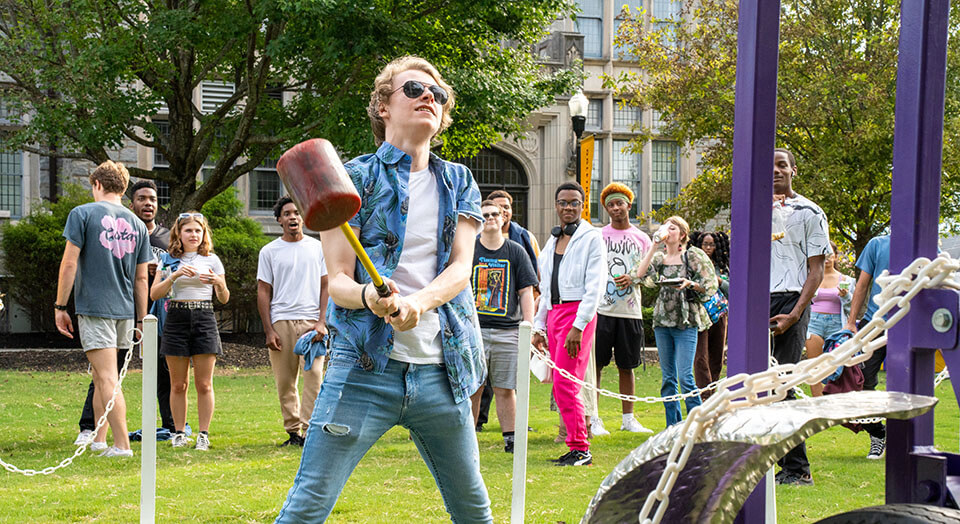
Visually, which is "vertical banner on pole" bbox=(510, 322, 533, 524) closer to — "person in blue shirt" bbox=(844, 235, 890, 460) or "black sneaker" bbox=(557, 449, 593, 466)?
"black sneaker" bbox=(557, 449, 593, 466)

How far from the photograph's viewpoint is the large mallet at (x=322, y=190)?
2.60 metres

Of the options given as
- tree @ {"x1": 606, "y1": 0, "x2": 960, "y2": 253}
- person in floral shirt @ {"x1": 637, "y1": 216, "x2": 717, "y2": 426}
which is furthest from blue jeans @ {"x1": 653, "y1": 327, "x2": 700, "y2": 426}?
tree @ {"x1": 606, "y1": 0, "x2": 960, "y2": 253}

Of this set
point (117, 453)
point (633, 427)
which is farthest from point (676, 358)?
point (117, 453)

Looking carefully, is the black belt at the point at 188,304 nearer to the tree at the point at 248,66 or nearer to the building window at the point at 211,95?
the tree at the point at 248,66

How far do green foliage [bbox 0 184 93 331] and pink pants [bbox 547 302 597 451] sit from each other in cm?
1363

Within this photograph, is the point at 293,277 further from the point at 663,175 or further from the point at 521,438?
the point at 663,175

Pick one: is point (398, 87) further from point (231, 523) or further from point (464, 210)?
point (231, 523)

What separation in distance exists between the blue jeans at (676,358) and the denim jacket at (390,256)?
5.28 m

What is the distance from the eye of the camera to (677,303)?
324 inches

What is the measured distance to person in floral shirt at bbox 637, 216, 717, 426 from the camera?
8242mm

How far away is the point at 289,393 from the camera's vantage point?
8195 mm

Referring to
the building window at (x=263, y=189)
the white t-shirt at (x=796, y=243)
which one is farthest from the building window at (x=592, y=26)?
the white t-shirt at (x=796, y=243)

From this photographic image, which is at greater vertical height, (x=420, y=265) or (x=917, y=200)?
(x=917, y=200)

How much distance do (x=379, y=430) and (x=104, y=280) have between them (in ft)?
16.2
